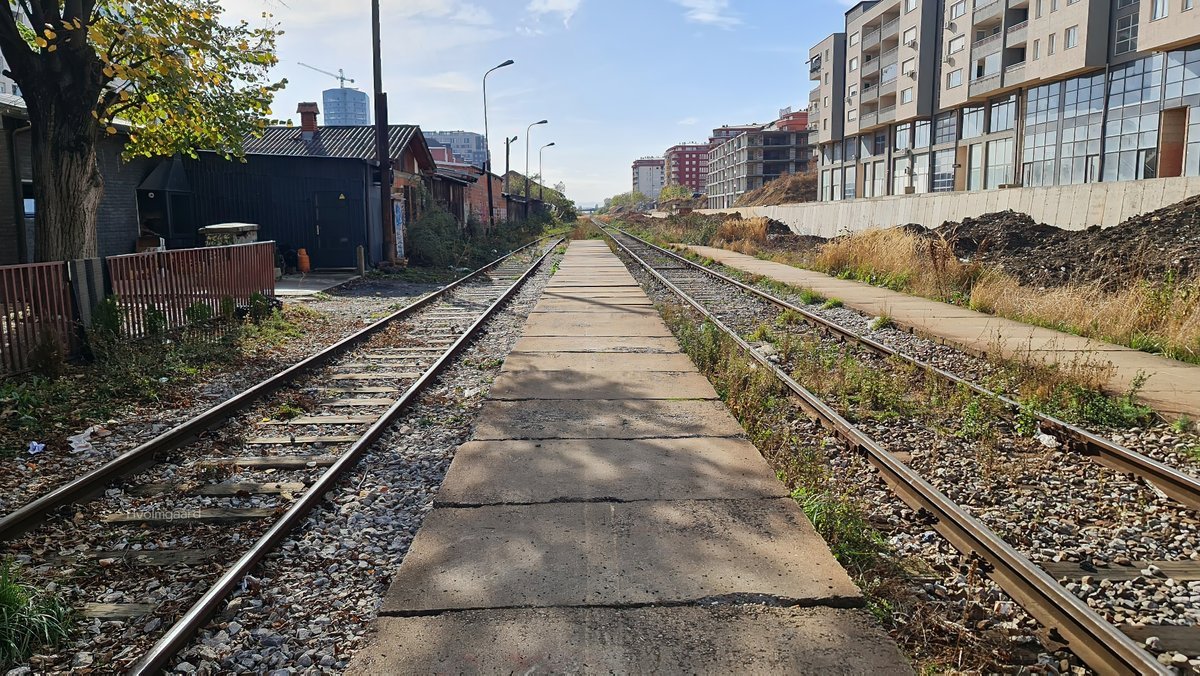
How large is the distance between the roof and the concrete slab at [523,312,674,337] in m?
12.0

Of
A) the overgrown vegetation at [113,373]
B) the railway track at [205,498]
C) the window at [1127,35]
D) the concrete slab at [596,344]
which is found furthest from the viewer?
the window at [1127,35]

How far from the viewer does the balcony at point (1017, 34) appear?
46.3 meters

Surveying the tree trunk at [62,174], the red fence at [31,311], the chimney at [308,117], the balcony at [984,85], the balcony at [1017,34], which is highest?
the balcony at [1017,34]

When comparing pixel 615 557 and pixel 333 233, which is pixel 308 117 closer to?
pixel 333 233

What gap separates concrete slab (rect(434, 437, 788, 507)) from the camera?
4852 mm

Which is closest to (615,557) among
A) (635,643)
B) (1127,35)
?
(635,643)

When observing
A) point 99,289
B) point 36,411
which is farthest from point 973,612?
point 99,289

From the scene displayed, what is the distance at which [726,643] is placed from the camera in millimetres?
3160

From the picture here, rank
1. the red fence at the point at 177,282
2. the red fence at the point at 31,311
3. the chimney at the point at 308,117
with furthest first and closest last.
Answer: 1. the chimney at the point at 308,117
2. the red fence at the point at 177,282
3. the red fence at the point at 31,311

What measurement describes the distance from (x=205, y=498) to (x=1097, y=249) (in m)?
17.6

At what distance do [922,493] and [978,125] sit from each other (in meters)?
54.7

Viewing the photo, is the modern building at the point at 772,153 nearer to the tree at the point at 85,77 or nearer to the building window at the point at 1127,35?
the building window at the point at 1127,35

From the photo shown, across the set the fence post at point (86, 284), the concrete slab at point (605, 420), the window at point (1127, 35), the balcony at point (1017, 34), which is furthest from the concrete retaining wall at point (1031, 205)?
the balcony at point (1017, 34)

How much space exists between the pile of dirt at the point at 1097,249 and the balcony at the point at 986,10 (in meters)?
33.2
